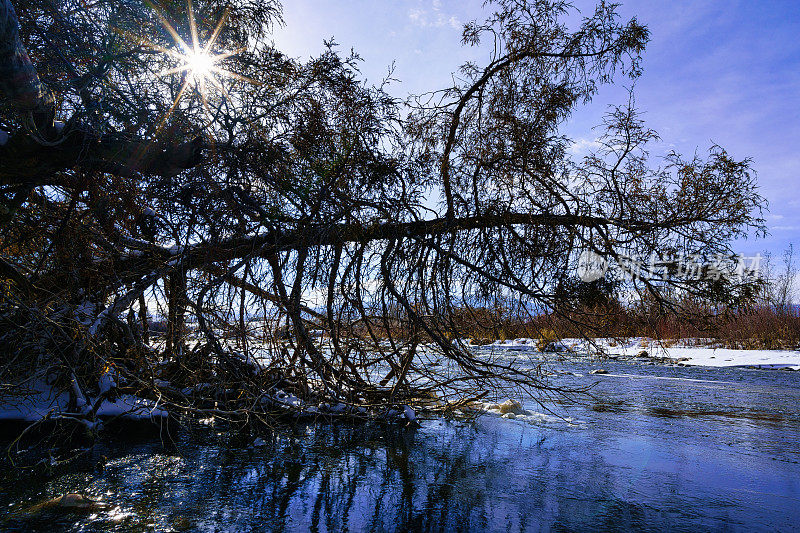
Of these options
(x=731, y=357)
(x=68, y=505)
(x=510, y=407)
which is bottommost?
(x=68, y=505)

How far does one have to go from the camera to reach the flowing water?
9.68 feet

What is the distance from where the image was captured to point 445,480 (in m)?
3.74

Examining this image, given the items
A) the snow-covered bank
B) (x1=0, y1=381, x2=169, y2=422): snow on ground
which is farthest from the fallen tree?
the snow-covered bank

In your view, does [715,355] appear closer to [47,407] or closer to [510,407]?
[510,407]

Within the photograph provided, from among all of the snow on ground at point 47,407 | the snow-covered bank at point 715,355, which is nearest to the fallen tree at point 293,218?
the snow on ground at point 47,407

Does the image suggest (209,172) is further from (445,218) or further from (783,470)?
(783,470)

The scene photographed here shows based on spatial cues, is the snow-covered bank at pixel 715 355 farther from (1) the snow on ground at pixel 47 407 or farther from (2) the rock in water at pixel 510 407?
(1) the snow on ground at pixel 47 407

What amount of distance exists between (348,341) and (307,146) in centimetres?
241

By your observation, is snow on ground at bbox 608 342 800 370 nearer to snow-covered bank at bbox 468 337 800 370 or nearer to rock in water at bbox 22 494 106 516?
snow-covered bank at bbox 468 337 800 370

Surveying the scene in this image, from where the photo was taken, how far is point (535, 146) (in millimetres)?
5895

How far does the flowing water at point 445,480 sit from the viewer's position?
116 inches

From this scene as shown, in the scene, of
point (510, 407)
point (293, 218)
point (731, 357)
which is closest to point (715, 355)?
point (731, 357)

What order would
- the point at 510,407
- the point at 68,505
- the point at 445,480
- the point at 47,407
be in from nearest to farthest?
the point at 68,505, the point at 445,480, the point at 47,407, the point at 510,407

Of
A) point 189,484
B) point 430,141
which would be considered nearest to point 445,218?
point 430,141
